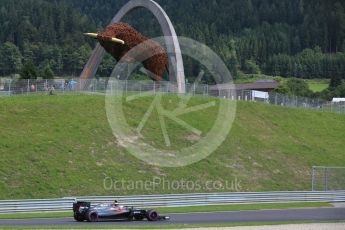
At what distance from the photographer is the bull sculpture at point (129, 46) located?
7069cm

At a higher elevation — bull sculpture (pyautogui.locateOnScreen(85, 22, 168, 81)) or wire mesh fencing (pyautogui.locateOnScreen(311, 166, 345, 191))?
bull sculpture (pyautogui.locateOnScreen(85, 22, 168, 81))

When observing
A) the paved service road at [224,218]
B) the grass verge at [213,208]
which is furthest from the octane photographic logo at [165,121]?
the paved service road at [224,218]

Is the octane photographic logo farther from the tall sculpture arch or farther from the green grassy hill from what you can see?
the tall sculpture arch

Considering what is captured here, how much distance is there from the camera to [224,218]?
40094mm

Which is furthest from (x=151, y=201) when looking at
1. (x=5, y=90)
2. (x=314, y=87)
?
(x=314, y=87)

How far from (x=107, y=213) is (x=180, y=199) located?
11174 mm

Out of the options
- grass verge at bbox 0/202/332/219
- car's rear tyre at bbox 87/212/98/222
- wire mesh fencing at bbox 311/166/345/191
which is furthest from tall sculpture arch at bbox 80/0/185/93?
car's rear tyre at bbox 87/212/98/222

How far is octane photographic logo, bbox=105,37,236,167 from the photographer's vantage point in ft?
190

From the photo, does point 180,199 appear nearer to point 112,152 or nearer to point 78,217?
point 112,152

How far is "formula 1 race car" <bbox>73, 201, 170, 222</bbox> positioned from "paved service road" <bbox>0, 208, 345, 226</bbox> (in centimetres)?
40

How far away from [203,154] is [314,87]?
11829cm

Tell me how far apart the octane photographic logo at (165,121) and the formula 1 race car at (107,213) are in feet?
57.0

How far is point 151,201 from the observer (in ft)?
156

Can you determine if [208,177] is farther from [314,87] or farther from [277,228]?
[314,87]
